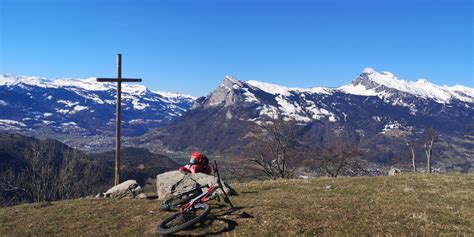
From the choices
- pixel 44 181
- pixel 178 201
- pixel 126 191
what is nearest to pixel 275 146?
pixel 44 181

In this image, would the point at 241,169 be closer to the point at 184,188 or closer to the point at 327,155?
the point at 327,155

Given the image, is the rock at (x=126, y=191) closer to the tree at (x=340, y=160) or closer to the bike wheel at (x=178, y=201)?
the bike wheel at (x=178, y=201)

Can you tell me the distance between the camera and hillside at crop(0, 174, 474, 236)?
18234mm

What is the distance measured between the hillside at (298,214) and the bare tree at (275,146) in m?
41.7

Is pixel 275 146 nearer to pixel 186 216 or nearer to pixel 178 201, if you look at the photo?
pixel 178 201

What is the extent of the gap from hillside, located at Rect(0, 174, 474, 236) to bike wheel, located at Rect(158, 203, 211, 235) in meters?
0.66

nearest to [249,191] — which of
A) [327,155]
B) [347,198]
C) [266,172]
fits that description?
[347,198]

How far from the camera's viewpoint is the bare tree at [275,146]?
234 ft

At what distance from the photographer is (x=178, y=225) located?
17750 mm

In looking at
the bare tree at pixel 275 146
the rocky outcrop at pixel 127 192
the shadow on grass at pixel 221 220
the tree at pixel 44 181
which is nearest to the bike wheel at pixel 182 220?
the shadow on grass at pixel 221 220

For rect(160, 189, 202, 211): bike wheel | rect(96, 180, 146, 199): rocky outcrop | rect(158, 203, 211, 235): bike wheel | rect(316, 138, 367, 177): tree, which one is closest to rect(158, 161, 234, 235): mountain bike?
rect(158, 203, 211, 235): bike wheel

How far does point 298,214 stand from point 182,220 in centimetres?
587

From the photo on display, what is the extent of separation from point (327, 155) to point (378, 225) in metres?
62.6

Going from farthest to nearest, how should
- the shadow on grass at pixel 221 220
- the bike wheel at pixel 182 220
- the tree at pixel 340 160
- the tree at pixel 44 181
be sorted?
the tree at pixel 340 160, the tree at pixel 44 181, the shadow on grass at pixel 221 220, the bike wheel at pixel 182 220
